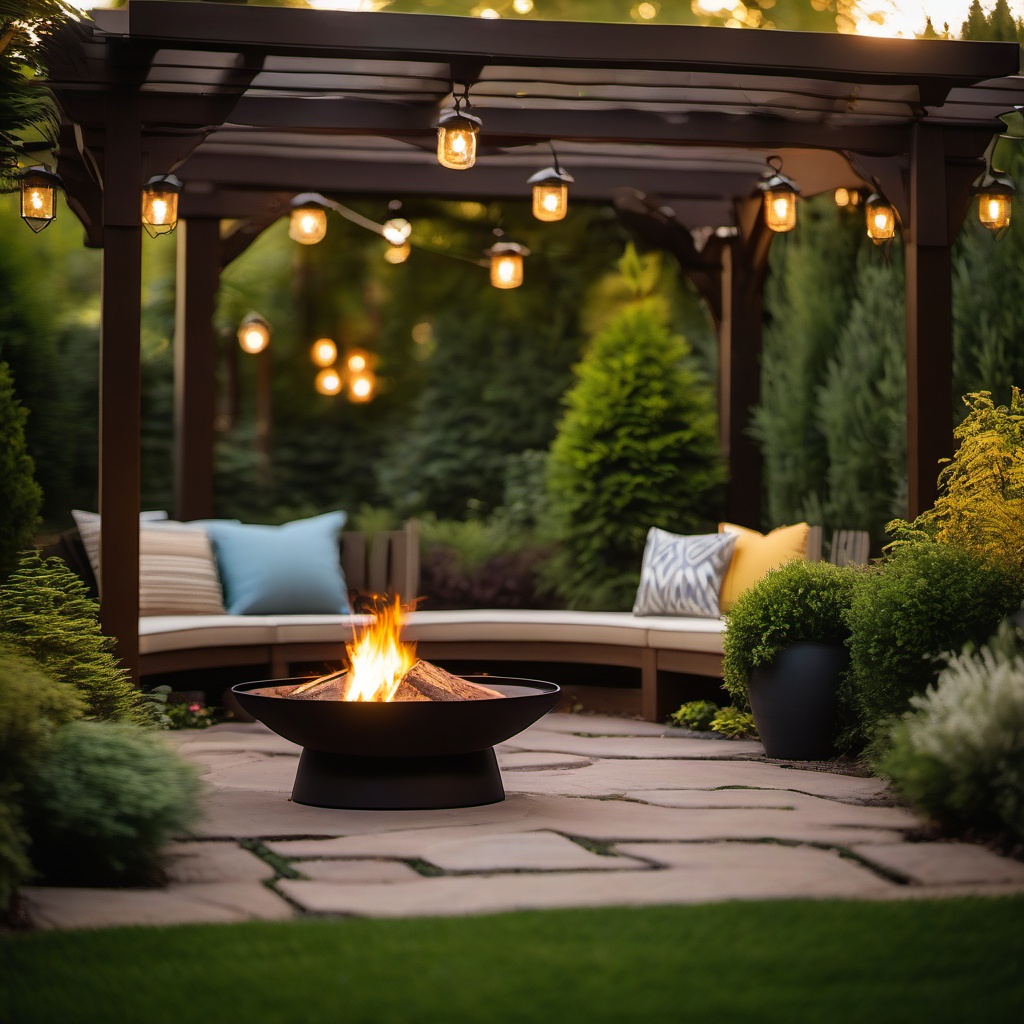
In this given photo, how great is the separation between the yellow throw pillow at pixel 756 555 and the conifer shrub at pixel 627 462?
0.75 metres

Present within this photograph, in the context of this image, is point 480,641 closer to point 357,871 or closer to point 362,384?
point 357,871

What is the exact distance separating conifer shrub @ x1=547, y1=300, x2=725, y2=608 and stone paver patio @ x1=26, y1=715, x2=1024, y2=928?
2764mm

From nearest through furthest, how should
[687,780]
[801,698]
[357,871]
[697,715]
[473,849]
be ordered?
[357,871] < [473,849] < [687,780] < [801,698] < [697,715]

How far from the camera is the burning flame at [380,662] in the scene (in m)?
4.54

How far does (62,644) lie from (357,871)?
1834 millimetres

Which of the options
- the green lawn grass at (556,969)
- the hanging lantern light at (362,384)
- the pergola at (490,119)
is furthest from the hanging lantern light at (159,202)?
the hanging lantern light at (362,384)

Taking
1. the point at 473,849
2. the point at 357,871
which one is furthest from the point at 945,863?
the point at 357,871

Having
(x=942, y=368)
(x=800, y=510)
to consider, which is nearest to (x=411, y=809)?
(x=942, y=368)

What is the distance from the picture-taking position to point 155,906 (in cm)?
317

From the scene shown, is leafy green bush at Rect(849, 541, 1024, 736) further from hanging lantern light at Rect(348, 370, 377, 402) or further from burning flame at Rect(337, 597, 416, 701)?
hanging lantern light at Rect(348, 370, 377, 402)

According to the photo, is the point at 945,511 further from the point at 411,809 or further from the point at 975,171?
the point at 411,809

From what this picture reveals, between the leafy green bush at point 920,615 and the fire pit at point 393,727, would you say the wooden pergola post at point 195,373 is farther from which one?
the leafy green bush at point 920,615

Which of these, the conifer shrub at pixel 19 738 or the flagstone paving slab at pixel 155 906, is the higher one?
the conifer shrub at pixel 19 738

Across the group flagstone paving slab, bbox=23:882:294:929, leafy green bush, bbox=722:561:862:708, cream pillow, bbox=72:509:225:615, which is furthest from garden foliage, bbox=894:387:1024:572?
cream pillow, bbox=72:509:225:615
